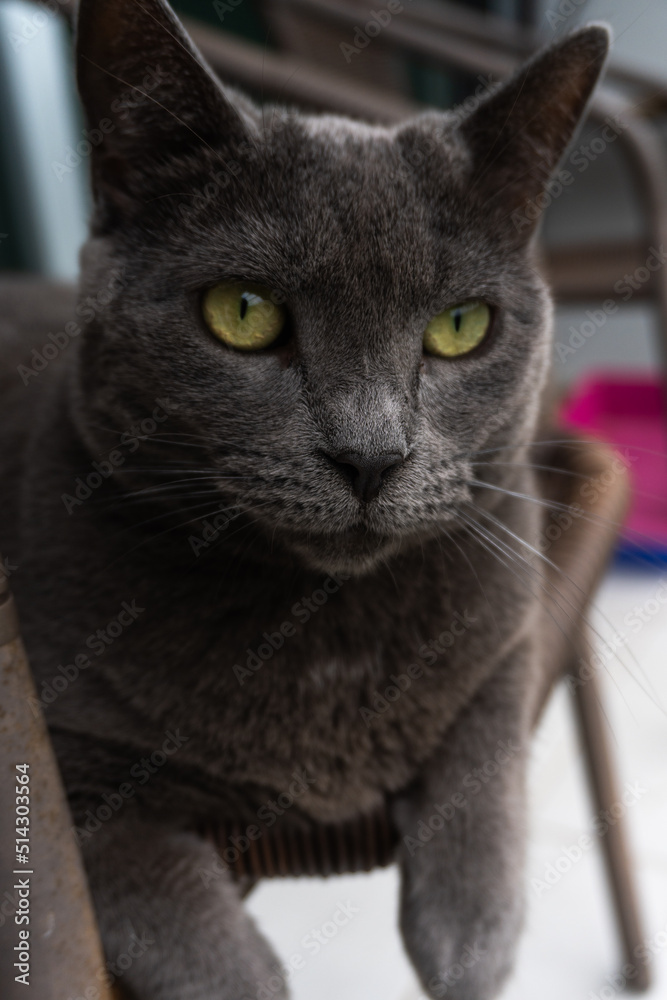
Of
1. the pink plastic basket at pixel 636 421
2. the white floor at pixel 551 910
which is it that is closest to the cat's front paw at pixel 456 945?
the white floor at pixel 551 910

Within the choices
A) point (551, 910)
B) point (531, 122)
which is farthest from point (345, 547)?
point (551, 910)

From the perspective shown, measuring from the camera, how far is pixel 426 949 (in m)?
0.62

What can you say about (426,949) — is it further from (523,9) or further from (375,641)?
(523,9)

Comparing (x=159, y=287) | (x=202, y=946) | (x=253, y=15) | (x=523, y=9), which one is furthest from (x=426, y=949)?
(x=523, y=9)

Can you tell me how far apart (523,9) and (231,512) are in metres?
2.79

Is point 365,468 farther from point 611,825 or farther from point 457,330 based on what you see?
point 611,825

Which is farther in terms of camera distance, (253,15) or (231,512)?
(253,15)

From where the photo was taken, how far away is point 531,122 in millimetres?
675

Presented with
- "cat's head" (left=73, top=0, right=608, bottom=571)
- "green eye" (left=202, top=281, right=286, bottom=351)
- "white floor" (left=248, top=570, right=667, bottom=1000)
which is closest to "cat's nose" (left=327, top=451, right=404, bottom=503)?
"cat's head" (left=73, top=0, right=608, bottom=571)

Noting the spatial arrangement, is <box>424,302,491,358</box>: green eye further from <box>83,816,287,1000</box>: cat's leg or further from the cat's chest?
<box>83,816,287,1000</box>: cat's leg

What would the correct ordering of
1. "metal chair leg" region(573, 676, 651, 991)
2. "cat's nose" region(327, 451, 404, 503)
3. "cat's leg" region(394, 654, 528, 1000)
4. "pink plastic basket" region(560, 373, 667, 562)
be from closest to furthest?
"cat's nose" region(327, 451, 404, 503) → "cat's leg" region(394, 654, 528, 1000) → "metal chair leg" region(573, 676, 651, 991) → "pink plastic basket" region(560, 373, 667, 562)

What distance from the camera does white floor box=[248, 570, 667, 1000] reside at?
Answer: 116 cm

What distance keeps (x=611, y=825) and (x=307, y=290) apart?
33.9 inches

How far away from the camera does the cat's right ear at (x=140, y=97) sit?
1.88 ft
